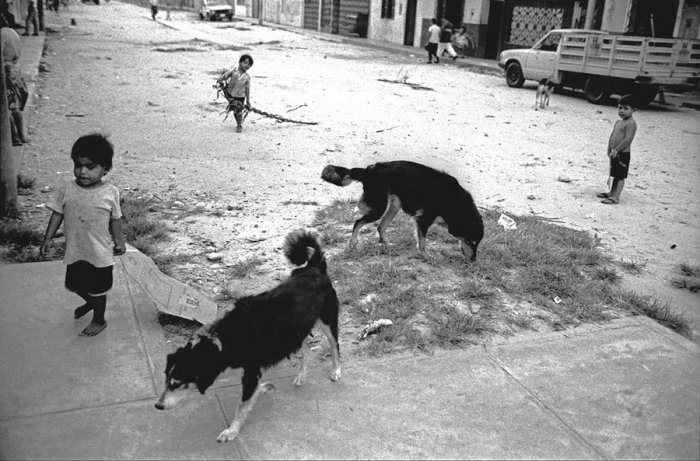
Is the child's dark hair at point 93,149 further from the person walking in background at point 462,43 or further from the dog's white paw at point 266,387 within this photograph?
the person walking in background at point 462,43

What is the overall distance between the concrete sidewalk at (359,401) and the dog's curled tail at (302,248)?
0.66 metres

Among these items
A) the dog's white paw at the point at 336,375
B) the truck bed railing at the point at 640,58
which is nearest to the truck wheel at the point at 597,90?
the truck bed railing at the point at 640,58

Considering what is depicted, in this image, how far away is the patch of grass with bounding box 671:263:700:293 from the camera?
5398 mm

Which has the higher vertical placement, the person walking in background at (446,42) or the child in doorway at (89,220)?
the person walking in background at (446,42)

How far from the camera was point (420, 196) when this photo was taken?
5.37 meters

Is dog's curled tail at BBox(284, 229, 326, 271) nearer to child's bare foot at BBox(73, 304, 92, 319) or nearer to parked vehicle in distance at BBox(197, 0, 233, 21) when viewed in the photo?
child's bare foot at BBox(73, 304, 92, 319)

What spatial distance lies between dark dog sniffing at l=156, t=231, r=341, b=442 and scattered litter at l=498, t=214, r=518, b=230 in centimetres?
342

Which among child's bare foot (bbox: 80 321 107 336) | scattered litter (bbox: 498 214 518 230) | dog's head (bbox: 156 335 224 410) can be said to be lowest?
child's bare foot (bbox: 80 321 107 336)

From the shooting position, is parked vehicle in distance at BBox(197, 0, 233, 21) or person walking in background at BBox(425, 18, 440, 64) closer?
person walking in background at BBox(425, 18, 440, 64)

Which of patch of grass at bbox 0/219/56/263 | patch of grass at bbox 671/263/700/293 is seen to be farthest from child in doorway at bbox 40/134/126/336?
patch of grass at bbox 671/263/700/293

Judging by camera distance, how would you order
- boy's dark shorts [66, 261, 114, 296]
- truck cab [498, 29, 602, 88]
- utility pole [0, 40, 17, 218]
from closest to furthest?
boy's dark shorts [66, 261, 114, 296], utility pole [0, 40, 17, 218], truck cab [498, 29, 602, 88]

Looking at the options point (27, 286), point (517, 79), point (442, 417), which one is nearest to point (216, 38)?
point (517, 79)

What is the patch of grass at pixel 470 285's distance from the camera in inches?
173

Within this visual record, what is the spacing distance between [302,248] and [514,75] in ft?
56.2
